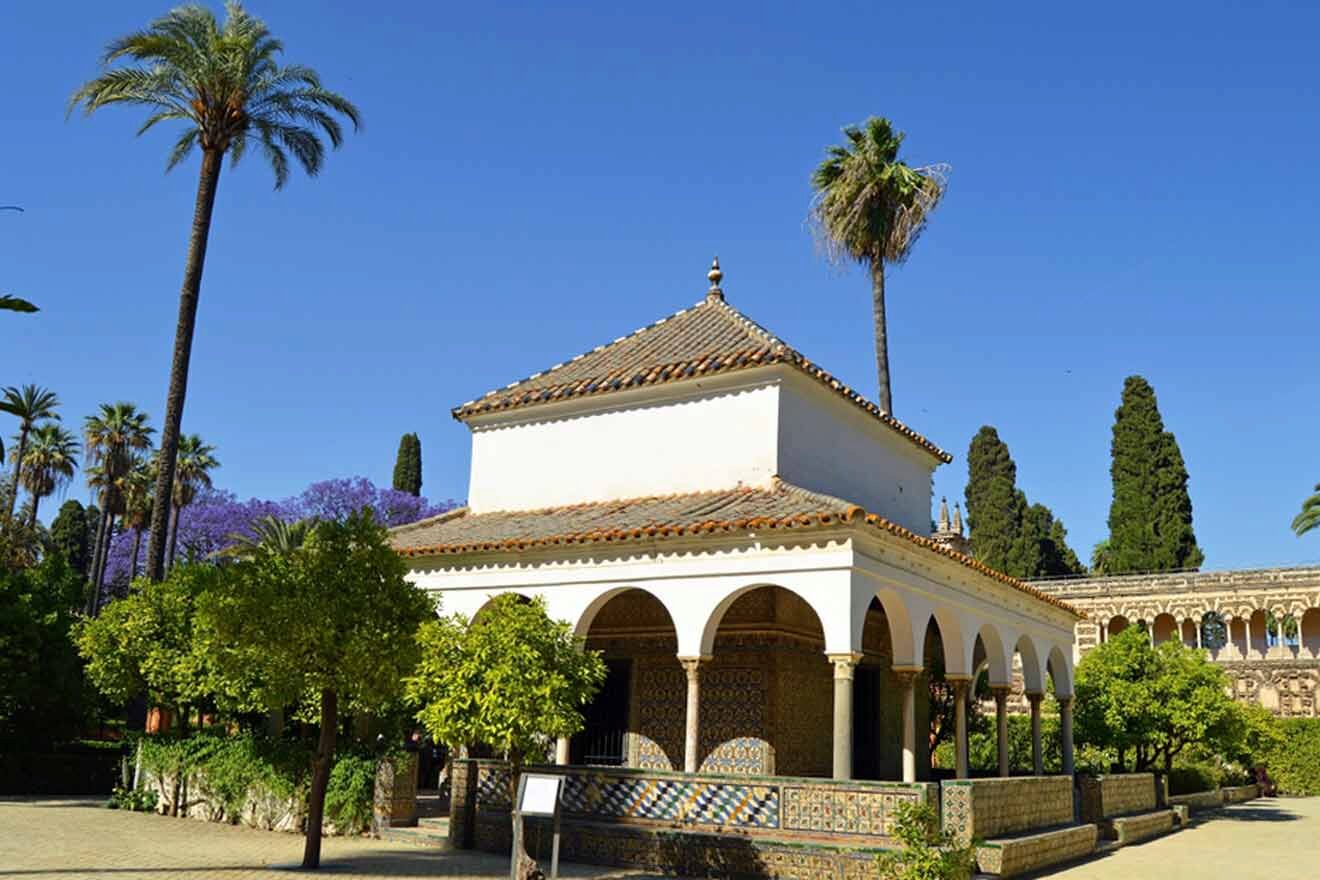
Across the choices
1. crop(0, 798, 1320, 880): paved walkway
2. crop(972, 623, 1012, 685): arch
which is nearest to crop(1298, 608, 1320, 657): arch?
crop(0, 798, 1320, 880): paved walkway

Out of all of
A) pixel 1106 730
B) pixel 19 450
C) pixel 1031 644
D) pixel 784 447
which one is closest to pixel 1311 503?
pixel 1106 730

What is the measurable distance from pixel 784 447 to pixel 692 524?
262cm

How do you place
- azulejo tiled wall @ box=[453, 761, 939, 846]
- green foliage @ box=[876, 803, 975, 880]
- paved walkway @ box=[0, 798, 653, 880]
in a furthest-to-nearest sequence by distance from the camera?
azulejo tiled wall @ box=[453, 761, 939, 846] → paved walkway @ box=[0, 798, 653, 880] → green foliage @ box=[876, 803, 975, 880]

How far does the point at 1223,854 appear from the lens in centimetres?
1778

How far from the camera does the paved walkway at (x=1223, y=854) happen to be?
14781 millimetres

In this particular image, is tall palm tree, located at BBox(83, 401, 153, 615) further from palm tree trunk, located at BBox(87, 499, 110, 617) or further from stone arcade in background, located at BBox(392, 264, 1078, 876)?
stone arcade in background, located at BBox(392, 264, 1078, 876)

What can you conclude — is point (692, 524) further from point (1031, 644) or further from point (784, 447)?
point (1031, 644)

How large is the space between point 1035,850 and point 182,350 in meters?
17.3

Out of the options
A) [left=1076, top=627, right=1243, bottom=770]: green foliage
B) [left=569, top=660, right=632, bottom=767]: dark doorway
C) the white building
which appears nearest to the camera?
the white building

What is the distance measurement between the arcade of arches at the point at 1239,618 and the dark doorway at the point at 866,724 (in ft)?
98.1

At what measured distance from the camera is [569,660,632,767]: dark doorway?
635 inches

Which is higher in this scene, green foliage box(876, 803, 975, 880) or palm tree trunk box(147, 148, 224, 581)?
palm tree trunk box(147, 148, 224, 581)

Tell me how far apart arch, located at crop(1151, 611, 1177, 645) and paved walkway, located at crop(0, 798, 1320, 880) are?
30400 millimetres

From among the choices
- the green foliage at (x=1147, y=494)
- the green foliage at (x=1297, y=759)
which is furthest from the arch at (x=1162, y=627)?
the green foliage at (x=1297, y=759)
